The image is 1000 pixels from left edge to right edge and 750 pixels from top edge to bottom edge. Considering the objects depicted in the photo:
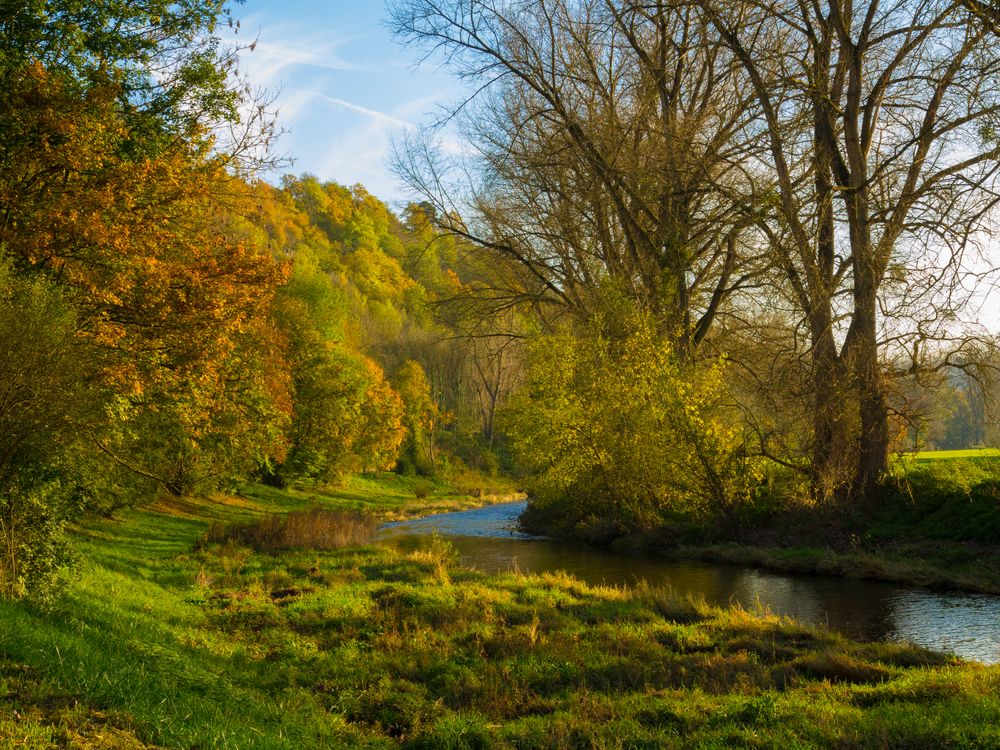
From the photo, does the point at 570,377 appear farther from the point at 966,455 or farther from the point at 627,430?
the point at 966,455

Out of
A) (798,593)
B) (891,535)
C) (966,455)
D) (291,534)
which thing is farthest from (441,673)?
(966,455)

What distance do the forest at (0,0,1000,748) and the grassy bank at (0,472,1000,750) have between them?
71mm

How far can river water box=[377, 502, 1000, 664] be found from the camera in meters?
13.2

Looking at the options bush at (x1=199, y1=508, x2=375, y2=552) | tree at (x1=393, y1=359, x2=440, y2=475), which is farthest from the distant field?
tree at (x1=393, y1=359, x2=440, y2=475)

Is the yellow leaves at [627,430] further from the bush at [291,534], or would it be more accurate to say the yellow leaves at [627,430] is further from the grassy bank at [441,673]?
the grassy bank at [441,673]

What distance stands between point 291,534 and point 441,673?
14.0m

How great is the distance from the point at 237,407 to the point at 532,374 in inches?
408

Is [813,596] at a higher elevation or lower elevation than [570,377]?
lower

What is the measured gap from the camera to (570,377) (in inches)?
1041

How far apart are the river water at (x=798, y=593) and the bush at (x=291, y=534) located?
2462mm

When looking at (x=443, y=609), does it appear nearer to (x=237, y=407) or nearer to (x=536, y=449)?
(x=237, y=407)

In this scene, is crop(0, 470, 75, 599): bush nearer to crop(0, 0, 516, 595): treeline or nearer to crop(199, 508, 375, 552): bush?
crop(0, 0, 516, 595): treeline

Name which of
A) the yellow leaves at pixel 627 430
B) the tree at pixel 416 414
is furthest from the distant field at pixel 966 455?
the tree at pixel 416 414

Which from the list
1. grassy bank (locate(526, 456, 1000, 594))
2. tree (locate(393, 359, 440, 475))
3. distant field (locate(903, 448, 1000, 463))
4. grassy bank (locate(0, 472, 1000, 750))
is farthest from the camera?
tree (locate(393, 359, 440, 475))
